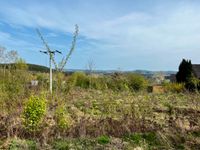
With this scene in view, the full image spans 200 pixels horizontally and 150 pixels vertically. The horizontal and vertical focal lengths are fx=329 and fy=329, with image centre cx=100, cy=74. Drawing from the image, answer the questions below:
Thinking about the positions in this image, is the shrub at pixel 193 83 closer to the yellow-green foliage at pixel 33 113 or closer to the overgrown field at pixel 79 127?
the overgrown field at pixel 79 127

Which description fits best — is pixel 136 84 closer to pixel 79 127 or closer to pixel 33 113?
pixel 79 127

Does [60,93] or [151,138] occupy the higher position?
[60,93]

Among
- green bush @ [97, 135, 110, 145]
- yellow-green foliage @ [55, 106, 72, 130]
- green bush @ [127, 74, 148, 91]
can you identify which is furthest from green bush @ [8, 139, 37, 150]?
green bush @ [127, 74, 148, 91]

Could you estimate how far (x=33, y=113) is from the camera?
219 inches

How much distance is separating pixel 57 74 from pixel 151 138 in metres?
2.20

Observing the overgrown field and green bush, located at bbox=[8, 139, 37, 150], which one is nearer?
Answer: green bush, located at bbox=[8, 139, 37, 150]

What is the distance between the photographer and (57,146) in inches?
194

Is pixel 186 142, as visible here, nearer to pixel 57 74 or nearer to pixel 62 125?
pixel 62 125

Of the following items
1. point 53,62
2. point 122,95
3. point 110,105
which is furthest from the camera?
point 122,95

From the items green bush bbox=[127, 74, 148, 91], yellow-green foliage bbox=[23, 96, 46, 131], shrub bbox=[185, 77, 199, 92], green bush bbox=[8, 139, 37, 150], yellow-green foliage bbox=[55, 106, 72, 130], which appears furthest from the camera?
green bush bbox=[127, 74, 148, 91]

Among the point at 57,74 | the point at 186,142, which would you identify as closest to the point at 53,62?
the point at 57,74

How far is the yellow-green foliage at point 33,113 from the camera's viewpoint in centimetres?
558

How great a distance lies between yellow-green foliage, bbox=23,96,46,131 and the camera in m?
5.58

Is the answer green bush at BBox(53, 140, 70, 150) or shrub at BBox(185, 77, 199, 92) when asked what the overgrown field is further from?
shrub at BBox(185, 77, 199, 92)
